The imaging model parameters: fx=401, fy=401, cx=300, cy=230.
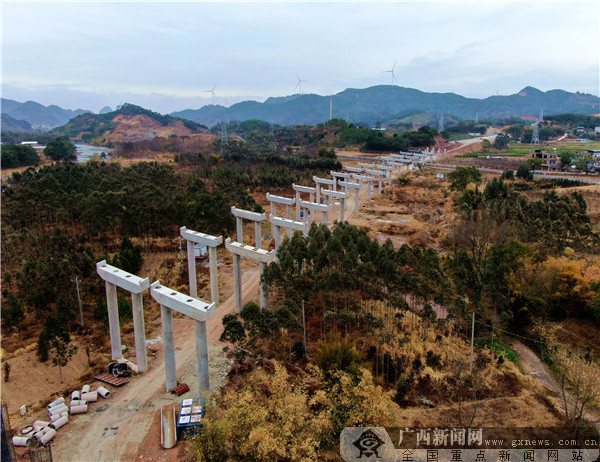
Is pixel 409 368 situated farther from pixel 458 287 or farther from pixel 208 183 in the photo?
pixel 208 183

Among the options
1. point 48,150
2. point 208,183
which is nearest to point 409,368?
point 208,183

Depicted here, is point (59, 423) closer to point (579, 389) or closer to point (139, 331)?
point (139, 331)

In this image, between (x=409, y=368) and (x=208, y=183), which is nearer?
(x=409, y=368)

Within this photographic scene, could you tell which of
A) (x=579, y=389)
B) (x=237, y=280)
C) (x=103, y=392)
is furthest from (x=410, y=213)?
(x=103, y=392)

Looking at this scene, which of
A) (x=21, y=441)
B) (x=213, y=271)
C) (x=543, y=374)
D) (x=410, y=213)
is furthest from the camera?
(x=410, y=213)

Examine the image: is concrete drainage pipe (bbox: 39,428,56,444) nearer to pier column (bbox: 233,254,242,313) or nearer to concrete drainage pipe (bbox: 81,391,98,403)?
concrete drainage pipe (bbox: 81,391,98,403)

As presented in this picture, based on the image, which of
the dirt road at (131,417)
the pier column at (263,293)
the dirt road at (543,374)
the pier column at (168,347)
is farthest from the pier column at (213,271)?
the dirt road at (543,374)
